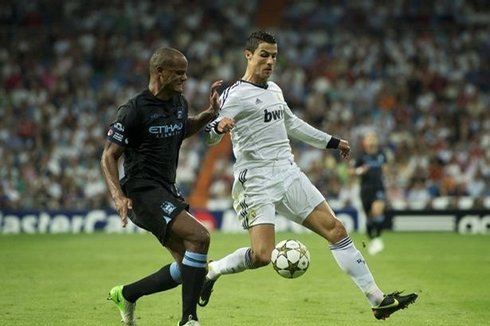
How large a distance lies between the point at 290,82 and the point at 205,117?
17.8 m

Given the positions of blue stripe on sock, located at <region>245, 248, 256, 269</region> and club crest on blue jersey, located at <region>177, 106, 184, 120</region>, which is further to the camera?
blue stripe on sock, located at <region>245, 248, 256, 269</region>

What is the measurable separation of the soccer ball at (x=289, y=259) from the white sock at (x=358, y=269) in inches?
12.4

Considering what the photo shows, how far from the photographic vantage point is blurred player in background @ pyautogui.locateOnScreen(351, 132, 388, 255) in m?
17.3

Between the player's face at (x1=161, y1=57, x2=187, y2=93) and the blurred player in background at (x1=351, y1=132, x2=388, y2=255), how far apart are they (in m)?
10.0

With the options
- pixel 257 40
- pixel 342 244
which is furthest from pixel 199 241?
pixel 257 40

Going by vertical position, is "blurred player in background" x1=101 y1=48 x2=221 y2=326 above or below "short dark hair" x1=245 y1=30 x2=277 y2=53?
below

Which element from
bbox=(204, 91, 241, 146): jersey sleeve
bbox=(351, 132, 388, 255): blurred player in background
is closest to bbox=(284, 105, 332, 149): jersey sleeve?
bbox=(204, 91, 241, 146): jersey sleeve

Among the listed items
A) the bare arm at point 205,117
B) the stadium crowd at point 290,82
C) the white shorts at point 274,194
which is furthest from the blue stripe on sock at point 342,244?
the stadium crowd at point 290,82

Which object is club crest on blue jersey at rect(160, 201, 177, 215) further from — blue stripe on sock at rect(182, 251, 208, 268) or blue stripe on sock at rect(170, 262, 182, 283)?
blue stripe on sock at rect(170, 262, 182, 283)

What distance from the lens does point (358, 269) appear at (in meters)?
8.07

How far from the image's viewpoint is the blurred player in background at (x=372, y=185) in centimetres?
1728

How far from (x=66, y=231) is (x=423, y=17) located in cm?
1330

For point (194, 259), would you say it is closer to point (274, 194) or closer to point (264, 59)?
point (274, 194)

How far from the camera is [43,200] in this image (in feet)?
74.7
